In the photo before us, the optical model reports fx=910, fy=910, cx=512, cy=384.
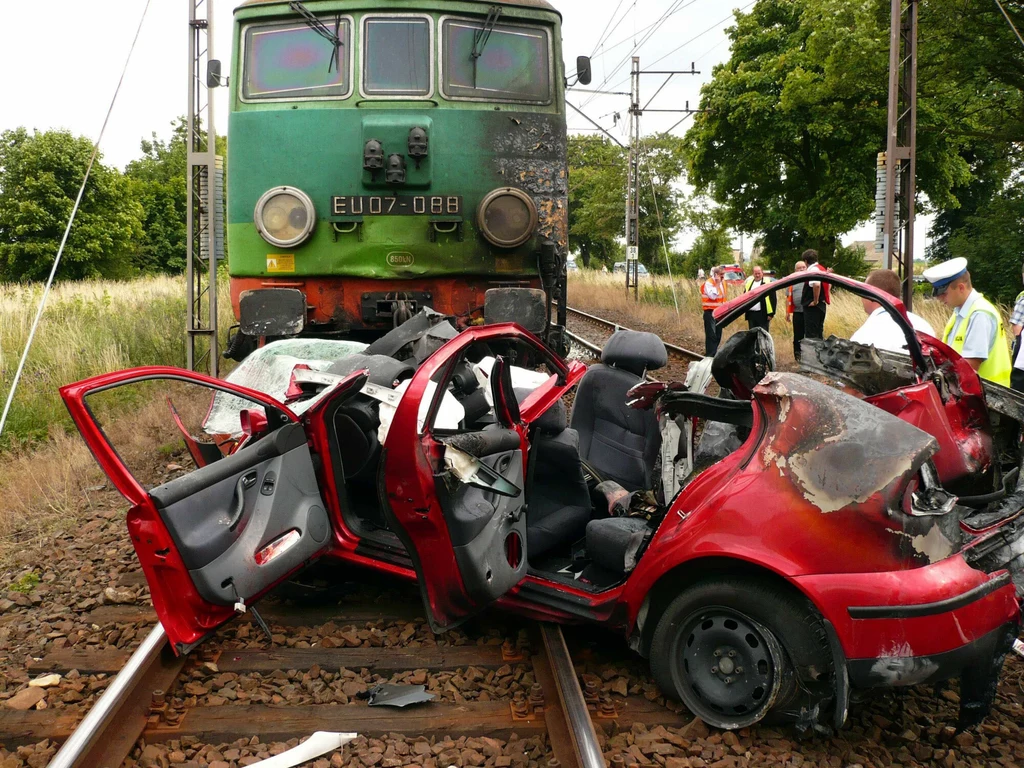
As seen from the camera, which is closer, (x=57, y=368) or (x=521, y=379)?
(x=521, y=379)

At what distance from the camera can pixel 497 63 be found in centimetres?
809

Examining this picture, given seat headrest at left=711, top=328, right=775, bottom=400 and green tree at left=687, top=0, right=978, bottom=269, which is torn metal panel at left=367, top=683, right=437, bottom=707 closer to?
seat headrest at left=711, top=328, right=775, bottom=400

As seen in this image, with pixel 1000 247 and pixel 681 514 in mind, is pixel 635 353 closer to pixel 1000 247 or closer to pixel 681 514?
pixel 681 514

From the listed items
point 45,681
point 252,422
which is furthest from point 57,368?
point 45,681

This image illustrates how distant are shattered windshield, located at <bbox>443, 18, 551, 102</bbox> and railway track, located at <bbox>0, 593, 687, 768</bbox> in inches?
213

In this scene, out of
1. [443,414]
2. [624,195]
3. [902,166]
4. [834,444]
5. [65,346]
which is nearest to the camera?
[834,444]

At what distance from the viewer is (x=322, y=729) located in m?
3.37

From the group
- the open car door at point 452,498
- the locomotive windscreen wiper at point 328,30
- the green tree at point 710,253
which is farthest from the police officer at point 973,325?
the green tree at point 710,253

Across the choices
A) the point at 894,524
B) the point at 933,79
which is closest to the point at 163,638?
the point at 894,524

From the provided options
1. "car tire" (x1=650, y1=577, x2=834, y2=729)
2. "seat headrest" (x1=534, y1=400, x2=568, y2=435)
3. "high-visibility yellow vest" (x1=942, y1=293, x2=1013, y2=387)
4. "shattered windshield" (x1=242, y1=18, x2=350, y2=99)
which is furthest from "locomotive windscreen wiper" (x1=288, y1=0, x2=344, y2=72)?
"car tire" (x1=650, y1=577, x2=834, y2=729)

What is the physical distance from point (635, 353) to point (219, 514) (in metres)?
2.44

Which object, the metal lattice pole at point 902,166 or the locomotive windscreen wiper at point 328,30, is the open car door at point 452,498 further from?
the metal lattice pole at point 902,166

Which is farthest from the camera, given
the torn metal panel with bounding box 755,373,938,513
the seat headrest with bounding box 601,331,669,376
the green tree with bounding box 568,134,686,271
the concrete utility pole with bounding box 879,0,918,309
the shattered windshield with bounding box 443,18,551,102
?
the green tree with bounding box 568,134,686,271

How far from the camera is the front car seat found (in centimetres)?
500
